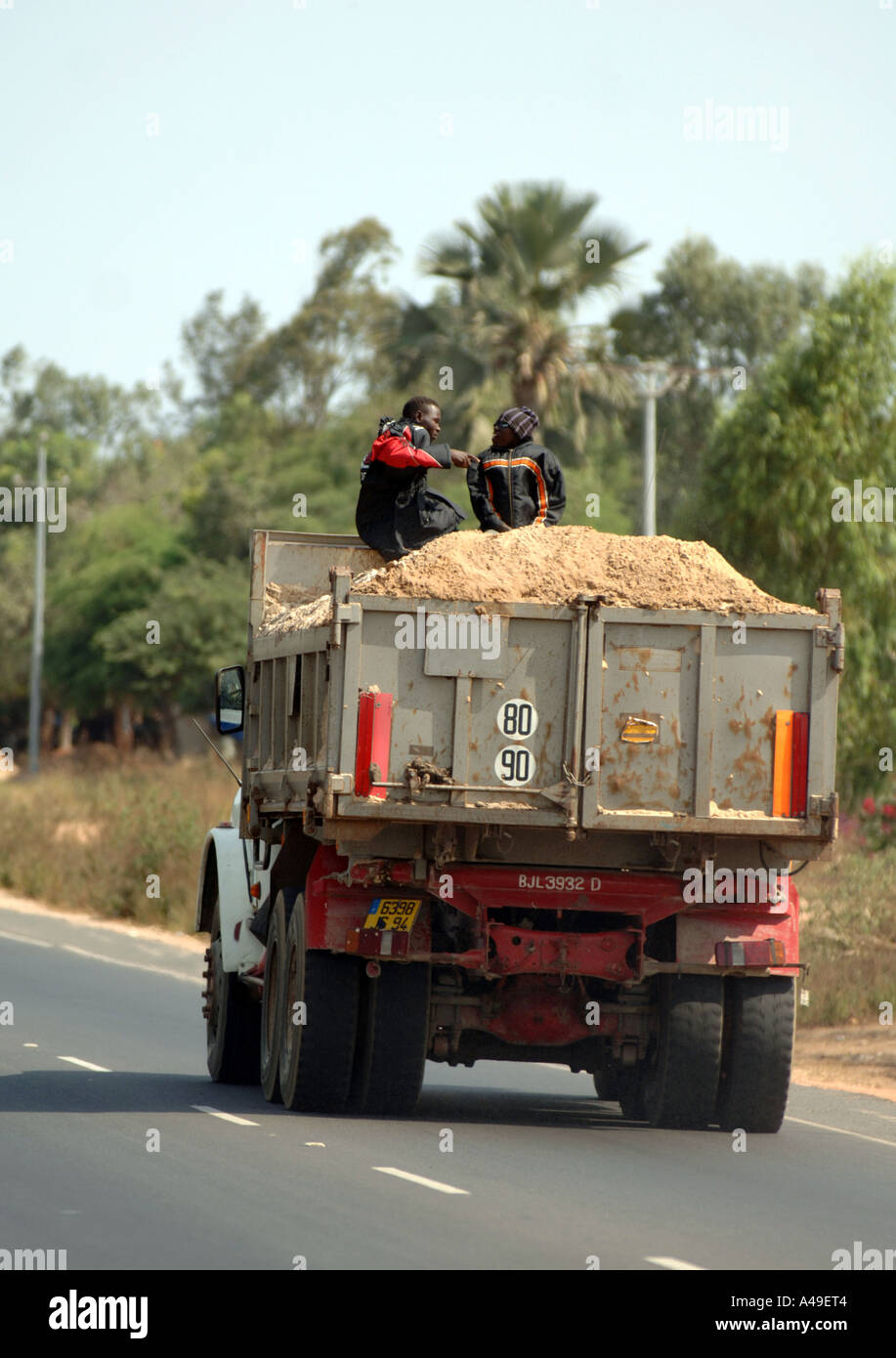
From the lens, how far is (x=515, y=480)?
12.4 meters

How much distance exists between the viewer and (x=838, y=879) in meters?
23.0

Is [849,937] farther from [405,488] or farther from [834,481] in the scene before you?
[834,481]

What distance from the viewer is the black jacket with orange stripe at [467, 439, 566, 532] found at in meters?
12.4

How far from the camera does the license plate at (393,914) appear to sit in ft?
36.4

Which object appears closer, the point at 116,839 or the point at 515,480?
the point at 515,480

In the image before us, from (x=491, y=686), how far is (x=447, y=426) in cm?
2835

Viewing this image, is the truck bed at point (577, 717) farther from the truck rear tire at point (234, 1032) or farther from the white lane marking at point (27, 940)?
the white lane marking at point (27, 940)

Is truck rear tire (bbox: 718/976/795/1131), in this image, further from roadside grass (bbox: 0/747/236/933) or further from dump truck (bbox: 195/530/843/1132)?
roadside grass (bbox: 0/747/236/933)

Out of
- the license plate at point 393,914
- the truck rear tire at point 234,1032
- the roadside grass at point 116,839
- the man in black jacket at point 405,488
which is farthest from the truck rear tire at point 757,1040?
the roadside grass at point 116,839

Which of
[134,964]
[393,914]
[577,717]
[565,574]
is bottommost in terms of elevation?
[134,964]

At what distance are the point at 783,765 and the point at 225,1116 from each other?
357 centimetres

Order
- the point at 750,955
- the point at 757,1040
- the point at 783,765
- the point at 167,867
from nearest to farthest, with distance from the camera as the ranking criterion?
the point at 783,765, the point at 750,955, the point at 757,1040, the point at 167,867

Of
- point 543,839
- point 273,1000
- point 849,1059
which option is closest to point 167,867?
point 849,1059
